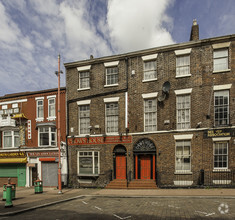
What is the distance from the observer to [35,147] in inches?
687

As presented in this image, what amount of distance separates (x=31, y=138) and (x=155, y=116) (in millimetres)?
12631

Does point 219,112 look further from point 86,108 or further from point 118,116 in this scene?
point 86,108

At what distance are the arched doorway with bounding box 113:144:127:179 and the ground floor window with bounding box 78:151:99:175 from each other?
1.66 meters

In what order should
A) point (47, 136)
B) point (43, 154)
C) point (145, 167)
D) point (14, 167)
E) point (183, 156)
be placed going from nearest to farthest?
point (183, 156) → point (145, 167) → point (43, 154) → point (47, 136) → point (14, 167)

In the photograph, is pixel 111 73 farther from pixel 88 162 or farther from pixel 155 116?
pixel 88 162

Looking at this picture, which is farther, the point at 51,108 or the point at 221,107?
the point at 51,108

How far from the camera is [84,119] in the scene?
53.7 feet

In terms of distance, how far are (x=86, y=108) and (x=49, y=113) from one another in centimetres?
420

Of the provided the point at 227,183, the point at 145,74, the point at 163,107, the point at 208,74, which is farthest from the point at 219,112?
the point at 145,74

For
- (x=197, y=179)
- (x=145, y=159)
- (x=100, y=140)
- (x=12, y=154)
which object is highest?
(x=100, y=140)

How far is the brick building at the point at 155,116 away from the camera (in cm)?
1295

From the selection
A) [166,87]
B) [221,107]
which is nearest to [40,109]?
[166,87]

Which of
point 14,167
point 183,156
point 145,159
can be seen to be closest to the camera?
point 183,156

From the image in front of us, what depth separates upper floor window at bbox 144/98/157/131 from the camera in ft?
47.6
